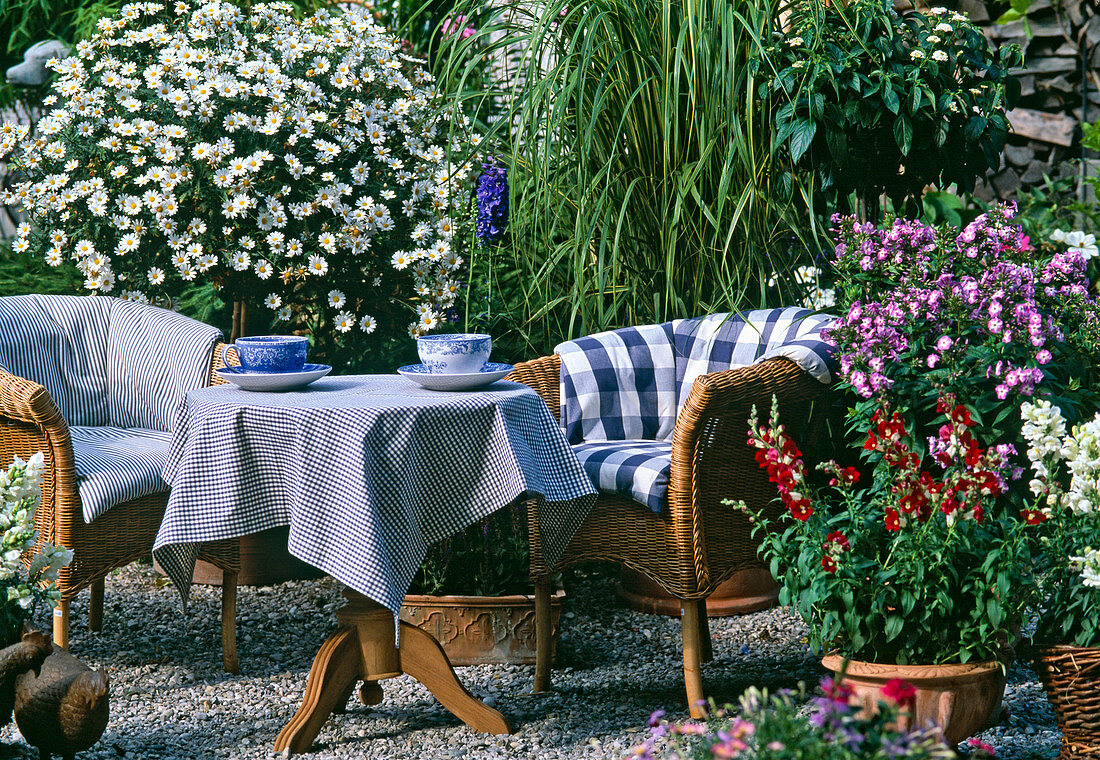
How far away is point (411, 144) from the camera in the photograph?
11.4ft

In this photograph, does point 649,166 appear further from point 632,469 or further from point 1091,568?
point 1091,568

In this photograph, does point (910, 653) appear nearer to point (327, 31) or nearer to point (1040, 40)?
point (327, 31)

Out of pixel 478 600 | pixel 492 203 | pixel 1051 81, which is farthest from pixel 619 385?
pixel 1051 81

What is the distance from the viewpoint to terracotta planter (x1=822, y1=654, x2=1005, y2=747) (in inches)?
77.5

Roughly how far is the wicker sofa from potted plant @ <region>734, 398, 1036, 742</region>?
207mm

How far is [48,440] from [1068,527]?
7.25 feet

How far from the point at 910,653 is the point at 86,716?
1535mm

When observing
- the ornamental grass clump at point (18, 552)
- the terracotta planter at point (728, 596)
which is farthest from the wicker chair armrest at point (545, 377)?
the ornamental grass clump at point (18, 552)

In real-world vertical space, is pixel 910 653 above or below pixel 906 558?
below

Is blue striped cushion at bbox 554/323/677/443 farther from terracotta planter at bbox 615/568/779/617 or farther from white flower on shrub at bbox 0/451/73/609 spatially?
white flower on shrub at bbox 0/451/73/609

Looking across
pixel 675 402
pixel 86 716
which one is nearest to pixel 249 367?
pixel 86 716

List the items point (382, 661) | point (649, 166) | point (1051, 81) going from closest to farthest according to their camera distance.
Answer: point (382, 661) < point (649, 166) < point (1051, 81)

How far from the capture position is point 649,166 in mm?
2971

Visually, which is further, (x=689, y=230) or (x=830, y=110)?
(x=689, y=230)
